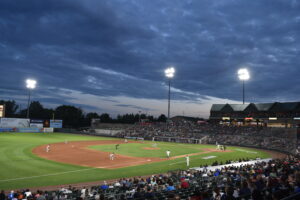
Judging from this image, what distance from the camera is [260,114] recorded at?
78250 millimetres

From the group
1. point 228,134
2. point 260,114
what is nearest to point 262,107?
point 260,114

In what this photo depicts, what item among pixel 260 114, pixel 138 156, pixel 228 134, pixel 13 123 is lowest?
pixel 138 156

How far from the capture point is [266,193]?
7449 millimetres

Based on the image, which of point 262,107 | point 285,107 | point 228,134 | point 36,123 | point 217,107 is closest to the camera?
point 228,134

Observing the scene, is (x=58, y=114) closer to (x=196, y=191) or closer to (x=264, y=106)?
(x=264, y=106)

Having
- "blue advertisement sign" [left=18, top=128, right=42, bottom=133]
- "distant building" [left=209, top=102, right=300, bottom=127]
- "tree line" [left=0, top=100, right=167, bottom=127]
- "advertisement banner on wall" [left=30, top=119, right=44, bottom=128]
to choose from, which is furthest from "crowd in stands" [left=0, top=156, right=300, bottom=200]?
"tree line" [left=0, top=100, right=167, bottom=127]

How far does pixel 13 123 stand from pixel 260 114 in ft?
279

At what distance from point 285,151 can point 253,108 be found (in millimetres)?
43096

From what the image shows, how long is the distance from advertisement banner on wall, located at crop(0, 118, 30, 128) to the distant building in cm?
7073

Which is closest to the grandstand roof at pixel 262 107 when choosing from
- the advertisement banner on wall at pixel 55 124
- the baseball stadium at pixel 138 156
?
the baseball stadium at pixel 138 156

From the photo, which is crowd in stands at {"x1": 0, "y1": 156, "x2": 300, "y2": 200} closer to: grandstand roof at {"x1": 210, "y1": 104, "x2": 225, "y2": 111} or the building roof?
the building roof

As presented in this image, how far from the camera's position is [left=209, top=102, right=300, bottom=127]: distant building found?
2746 inches

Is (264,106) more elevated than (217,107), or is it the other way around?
(264,106)

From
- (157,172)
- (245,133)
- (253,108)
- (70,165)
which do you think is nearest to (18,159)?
(70,165)
